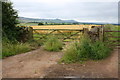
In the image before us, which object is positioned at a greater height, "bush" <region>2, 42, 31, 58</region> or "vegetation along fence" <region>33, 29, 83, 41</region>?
"vegetation along fence" <region>33, 29, 83, 41</region>

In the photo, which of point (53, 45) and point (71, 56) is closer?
point (71, 56)

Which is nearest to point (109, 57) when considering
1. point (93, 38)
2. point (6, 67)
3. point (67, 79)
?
point (93, 38)

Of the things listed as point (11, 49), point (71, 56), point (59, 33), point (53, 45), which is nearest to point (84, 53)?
point (71, 56)

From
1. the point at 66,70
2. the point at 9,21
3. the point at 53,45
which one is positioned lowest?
the point at 66,70

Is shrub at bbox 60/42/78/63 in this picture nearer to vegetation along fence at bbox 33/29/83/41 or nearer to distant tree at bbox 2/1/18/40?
vegetation along fence at bbox 33/29/83/41

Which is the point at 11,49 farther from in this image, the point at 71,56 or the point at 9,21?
the point at 71,56

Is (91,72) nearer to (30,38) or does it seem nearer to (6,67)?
(6,67)

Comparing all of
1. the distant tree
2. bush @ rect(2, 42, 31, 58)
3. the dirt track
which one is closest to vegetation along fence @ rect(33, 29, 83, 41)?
the distant tree

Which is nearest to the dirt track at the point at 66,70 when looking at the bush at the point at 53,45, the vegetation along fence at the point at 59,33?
the bush at the point at 53,45

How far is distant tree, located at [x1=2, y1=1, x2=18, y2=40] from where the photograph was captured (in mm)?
9109

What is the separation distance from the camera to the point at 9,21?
9508 millimetres

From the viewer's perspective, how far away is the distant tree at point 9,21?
911cm

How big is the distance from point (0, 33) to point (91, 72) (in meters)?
6.25

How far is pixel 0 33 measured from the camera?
8.55 metres
